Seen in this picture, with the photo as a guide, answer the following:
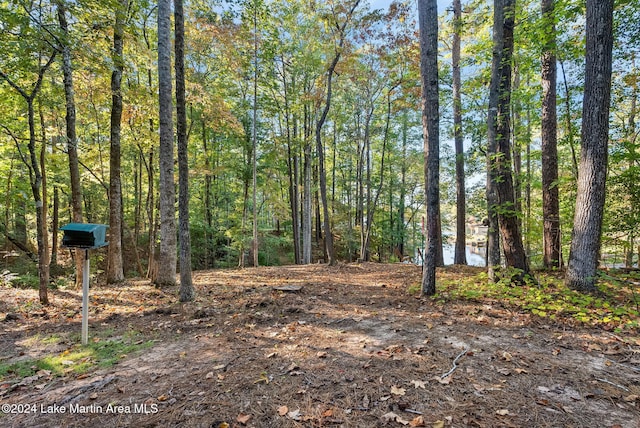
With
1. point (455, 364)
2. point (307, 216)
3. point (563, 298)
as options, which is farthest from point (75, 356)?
point (307, 216)

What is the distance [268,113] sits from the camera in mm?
14648

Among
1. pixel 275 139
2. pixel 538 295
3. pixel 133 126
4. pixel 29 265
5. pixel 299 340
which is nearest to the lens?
pixel 299 340

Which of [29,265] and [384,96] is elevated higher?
[384,96]

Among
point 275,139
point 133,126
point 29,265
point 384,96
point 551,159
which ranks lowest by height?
point 29,265

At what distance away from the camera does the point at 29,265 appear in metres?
11.2

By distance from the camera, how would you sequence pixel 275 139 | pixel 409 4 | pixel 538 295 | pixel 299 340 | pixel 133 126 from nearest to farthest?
pixel 299 340 → pixel 538 295 → pixel 133 126 → pixel 409 4 → pixel 275 139

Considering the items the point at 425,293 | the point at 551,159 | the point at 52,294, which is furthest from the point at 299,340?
the point at 551,159

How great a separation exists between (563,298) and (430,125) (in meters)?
3.72

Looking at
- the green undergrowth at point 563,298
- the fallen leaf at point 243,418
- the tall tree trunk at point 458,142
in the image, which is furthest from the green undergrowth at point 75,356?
the tall tree trunk at point 458,142

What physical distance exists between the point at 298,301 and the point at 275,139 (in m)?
10.9

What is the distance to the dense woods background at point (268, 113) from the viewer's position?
566 centimetres

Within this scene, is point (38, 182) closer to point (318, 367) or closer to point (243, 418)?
point (243, 418)

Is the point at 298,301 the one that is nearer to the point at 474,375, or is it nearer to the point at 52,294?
the point at 474,375

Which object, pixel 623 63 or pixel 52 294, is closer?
pixel 52 294
